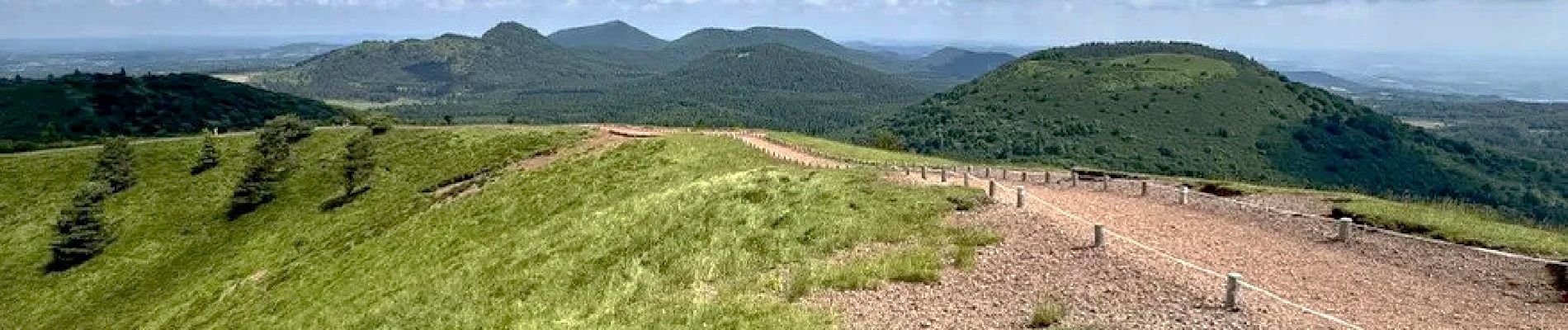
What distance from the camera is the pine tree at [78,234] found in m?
61.9

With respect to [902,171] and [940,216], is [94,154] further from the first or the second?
[940,216]

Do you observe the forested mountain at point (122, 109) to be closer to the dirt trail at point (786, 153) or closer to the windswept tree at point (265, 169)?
the windswept tree at point (265, 169)

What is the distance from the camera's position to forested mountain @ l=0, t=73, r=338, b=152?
162125 millimetres

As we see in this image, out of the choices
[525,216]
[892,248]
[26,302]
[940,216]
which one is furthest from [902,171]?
[26,302]

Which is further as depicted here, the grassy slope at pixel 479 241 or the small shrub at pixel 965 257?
the grassy slope at pixel 479 241

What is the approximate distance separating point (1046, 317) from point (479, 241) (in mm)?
32566

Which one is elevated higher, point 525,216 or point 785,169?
point 785,169

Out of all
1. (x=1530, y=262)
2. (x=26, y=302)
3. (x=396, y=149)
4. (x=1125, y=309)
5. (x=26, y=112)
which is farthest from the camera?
(x=26, y=112)

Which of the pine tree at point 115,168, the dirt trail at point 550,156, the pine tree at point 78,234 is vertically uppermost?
the dirt trail at point 550,156

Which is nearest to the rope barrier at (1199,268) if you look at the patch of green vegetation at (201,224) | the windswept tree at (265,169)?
the patch of green vegetation at (201,224)

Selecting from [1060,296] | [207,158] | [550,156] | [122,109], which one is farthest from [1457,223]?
[122,109]

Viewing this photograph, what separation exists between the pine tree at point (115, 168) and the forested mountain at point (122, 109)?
3392 inches

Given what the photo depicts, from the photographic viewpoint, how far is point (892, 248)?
2720 cm

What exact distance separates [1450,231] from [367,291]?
43346 mm
